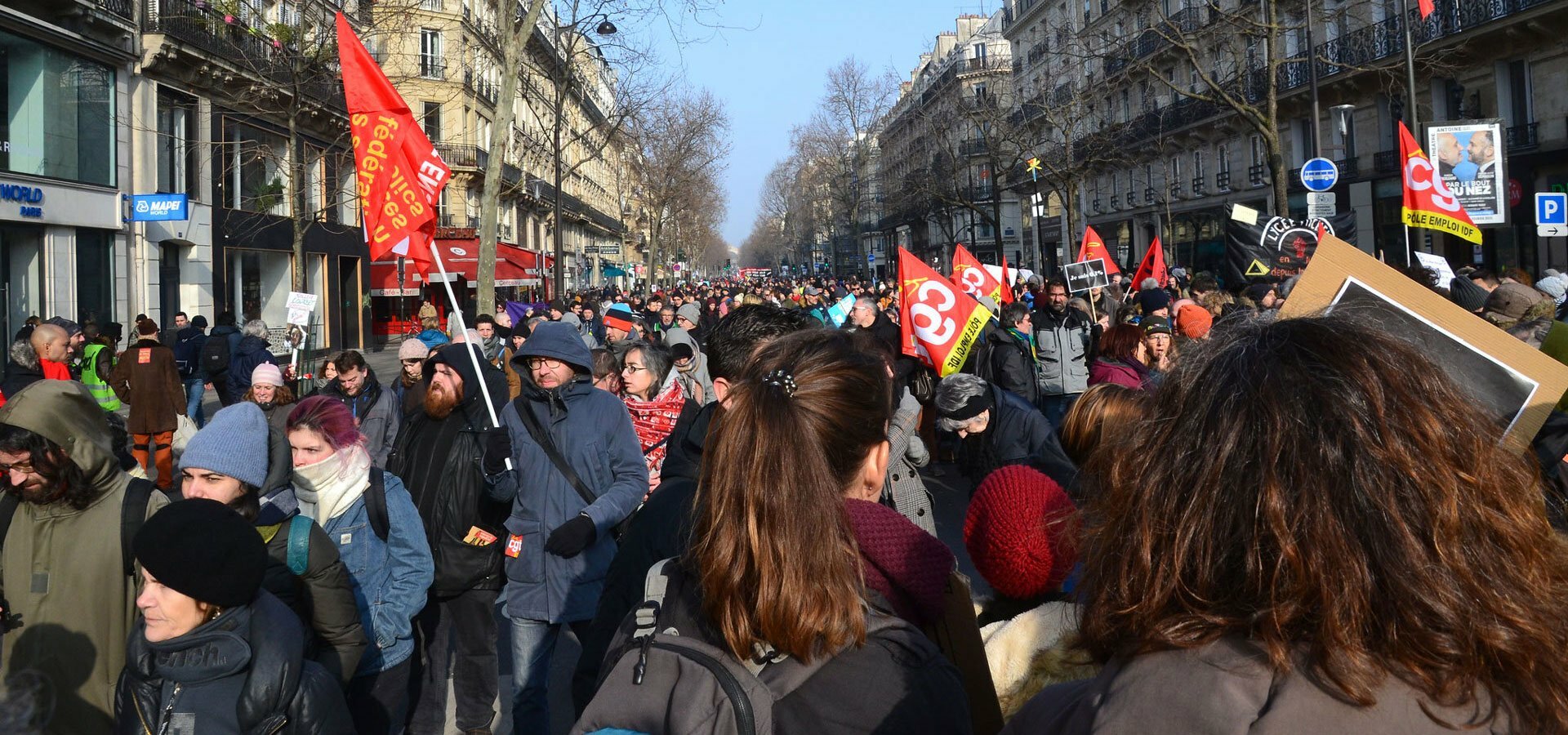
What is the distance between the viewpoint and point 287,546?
11.3 ft

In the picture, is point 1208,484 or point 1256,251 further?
point 1256,251

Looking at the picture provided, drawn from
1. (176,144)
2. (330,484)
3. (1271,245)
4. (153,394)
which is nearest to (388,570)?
(330,484)

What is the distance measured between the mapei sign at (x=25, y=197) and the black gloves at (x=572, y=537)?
20.2 meters

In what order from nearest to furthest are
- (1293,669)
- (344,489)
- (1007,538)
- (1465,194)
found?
(1293,669) < (1007,538) < (344,489) < (1465,194)

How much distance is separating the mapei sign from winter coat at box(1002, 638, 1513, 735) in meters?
23.3

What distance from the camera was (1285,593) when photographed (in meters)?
1.22

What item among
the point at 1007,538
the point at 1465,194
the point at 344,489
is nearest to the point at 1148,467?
the point at 1007,538

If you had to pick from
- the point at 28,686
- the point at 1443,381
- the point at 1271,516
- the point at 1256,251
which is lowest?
the point at 28,686

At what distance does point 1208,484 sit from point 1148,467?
0.08 meters

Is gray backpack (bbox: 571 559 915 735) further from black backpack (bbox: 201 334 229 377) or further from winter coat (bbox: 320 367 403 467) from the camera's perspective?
black backpack (bbox: 201 334 229 377)

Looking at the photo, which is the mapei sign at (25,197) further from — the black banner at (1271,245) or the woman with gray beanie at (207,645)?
the woman with gray beanie at (207,645)

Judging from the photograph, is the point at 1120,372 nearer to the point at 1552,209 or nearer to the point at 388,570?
the point at 388,570

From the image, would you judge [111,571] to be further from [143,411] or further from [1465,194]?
[1465,194]

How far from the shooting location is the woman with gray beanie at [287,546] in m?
3.40
